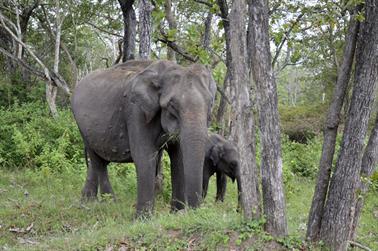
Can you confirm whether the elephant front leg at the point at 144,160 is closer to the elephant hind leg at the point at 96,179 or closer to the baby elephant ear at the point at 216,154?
the elephant hind leg at the point at 96,179

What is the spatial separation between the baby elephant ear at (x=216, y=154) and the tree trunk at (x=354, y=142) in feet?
16.9

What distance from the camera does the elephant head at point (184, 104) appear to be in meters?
6.96

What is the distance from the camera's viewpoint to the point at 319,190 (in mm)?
5879

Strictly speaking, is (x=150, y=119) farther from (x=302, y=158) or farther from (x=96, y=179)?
(x=302, y=158)

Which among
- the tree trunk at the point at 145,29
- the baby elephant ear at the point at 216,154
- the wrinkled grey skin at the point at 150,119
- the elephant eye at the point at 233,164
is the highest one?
the tree trunk at the point at 145,29

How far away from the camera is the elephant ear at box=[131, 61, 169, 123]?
25.7ft

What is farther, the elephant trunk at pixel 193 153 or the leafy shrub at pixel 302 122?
the leafy shrub at pixel 302 122

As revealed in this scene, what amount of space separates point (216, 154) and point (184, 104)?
12.1 feet

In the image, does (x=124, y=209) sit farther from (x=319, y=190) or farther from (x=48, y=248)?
(x=319, y=190)

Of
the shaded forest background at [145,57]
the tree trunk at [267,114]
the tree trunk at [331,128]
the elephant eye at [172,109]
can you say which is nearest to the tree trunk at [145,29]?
the shaded forest background at [145,57]

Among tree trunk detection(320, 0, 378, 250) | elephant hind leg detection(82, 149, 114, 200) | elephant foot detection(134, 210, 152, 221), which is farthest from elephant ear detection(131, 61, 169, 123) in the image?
tree trunk detection(320, 0, 378, 250)

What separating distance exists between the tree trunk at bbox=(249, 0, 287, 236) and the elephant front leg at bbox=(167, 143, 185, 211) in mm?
3124

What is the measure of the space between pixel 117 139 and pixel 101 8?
13922mm

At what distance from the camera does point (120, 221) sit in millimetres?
8055
